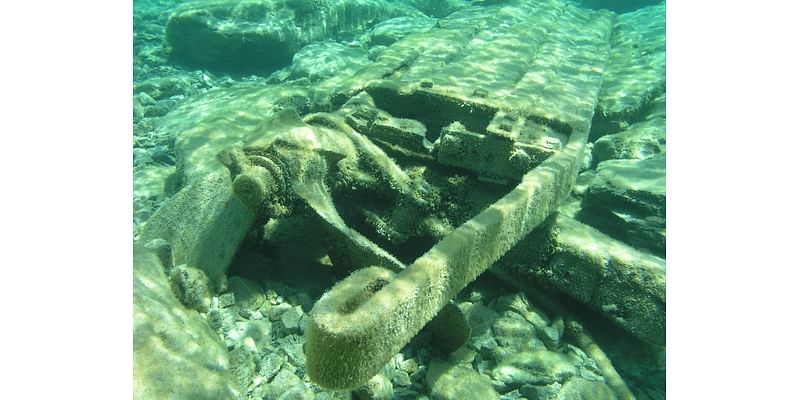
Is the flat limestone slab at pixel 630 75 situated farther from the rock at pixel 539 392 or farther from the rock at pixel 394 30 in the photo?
the rock at pixel 539 392

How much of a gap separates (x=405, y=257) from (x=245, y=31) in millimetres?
8944

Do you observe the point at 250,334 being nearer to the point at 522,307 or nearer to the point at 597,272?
the point at 522,307

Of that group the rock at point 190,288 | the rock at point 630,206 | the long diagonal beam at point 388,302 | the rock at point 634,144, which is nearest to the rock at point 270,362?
the rock at point 190,288

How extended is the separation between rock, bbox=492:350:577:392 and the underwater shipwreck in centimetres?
1

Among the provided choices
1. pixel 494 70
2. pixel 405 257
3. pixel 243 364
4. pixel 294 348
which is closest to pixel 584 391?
pixel 405 257

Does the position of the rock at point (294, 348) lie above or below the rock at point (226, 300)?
below

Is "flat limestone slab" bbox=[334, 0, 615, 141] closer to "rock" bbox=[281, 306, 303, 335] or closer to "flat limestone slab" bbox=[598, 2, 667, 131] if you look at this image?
"flat limestone slab" bbox=[598, 2, 667, 131]

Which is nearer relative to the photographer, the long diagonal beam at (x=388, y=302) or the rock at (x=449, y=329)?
the long diagonal beam at (x=388, y=302)

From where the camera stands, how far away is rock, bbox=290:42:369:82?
905 cm

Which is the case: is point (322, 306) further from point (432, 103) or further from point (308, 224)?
point (432, 103)

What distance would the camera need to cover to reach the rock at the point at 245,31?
9.92 metres

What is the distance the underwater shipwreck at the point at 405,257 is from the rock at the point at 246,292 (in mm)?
15

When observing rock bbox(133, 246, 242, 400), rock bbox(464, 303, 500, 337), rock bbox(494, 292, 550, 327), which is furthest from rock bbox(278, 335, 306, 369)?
rock bbox(494, 292, 550, 327)

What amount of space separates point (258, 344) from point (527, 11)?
10.4m
